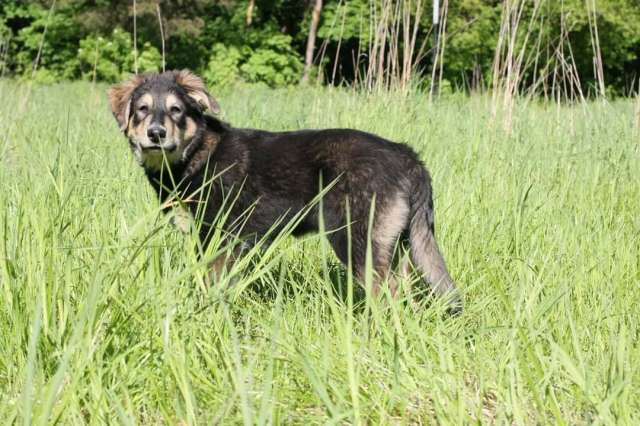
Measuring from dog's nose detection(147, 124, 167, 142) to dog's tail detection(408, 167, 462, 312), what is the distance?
133cm

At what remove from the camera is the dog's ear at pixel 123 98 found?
3.66m

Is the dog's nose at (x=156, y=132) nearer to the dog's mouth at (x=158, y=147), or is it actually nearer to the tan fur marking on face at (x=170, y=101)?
the dog's mouth at (x=158, y=147)

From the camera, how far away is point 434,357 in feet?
6.01

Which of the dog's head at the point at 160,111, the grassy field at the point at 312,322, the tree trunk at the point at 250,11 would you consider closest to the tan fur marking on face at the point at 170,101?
the dog's head at the point at 160,111

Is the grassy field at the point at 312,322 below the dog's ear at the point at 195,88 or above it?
below

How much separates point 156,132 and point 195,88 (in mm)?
486

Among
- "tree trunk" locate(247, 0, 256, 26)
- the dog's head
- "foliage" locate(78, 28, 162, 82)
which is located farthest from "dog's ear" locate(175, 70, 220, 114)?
"tree trunk" locate(247, 0, 256, 26)

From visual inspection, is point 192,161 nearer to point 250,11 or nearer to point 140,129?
point 140,129

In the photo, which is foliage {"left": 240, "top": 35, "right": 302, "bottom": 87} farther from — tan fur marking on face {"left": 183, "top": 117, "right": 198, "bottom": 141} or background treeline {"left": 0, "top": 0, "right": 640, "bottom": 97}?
tan fur marking on face {"left": 183, "top": 117, "right": 198, "bottom": 141}

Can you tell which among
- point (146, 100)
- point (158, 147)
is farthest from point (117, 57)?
point (158, 147)

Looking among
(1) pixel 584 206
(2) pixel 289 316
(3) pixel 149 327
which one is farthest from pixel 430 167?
(3) pixel 149 327

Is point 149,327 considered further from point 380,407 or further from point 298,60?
point 298,60

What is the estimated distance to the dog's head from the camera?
3.47 m

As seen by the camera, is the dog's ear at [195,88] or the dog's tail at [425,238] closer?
the dog's tail at [425,238]
